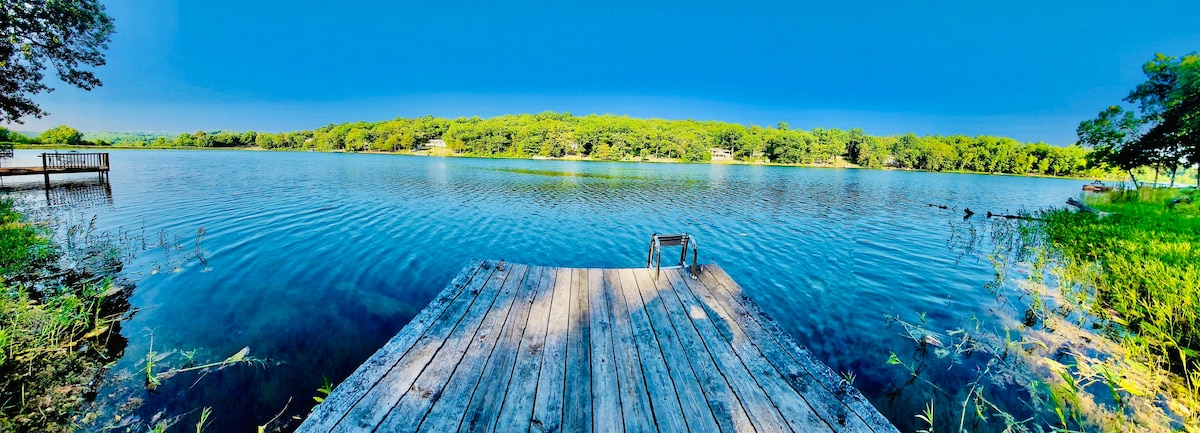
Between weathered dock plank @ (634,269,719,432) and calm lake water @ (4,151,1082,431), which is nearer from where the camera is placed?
weathered dock plank @ (634,269,719,432)

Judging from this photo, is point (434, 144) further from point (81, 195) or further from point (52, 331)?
point (52, 331)

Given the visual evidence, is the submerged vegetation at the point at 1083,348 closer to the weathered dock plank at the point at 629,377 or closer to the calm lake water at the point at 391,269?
the calm lake water at the point at 391,269

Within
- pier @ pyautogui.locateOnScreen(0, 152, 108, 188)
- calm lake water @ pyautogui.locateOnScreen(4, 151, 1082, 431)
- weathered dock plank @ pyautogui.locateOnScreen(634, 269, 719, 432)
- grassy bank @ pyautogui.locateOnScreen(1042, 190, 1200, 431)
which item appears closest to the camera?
weathered dock plank @ pyautogui.locateOnScreen(634, 269, 719, 432)

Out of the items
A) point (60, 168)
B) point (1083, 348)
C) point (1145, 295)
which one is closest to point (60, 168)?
point (60, 168)

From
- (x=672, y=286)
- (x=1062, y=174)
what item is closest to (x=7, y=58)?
(x=672, y=286)

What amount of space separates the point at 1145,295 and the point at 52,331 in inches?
704

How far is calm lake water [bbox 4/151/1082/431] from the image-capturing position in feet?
17.1

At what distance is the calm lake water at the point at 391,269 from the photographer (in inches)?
205

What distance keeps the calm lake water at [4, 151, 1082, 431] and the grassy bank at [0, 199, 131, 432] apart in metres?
0.30

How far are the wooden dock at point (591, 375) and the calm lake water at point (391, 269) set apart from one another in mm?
1942

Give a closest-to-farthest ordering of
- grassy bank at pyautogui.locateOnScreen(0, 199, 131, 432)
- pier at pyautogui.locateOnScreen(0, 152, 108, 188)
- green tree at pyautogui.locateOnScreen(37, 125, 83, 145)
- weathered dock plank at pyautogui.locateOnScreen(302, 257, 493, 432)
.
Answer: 1. weathered dock plank at pyautogui.locateOnScreen(302, 257, 493, 432)
2. grassy bank at pyautogui.locateOnScreen(0, 199, 131, 432)
3. pier at pyautogui.locateOnScreen(0, 152, 108, 188)
4. green tree at pyautogui.locateOnScreen(37, 125, 83, 145)

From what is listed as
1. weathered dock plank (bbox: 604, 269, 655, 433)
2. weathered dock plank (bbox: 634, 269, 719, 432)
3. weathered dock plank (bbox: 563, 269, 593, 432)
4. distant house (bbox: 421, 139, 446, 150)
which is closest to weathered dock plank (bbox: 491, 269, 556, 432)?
weathered dock plank (bbox: 563, 269, 593, 432)

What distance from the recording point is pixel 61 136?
8394 cm

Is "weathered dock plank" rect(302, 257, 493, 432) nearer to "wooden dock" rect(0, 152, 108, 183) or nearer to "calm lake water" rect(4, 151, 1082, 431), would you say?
"calm lake water" rect(4, 151, 1082, 431)
